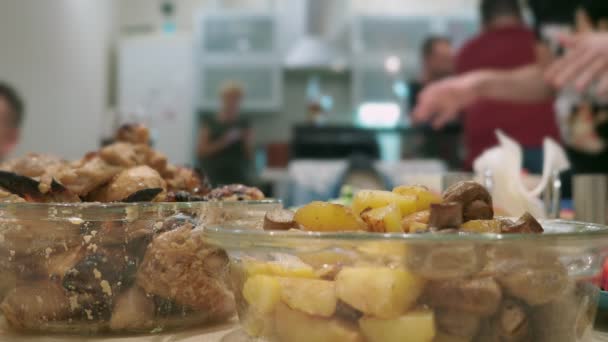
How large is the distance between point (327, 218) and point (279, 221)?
0.13 ft

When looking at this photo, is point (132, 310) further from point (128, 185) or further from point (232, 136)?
point (232, 136)

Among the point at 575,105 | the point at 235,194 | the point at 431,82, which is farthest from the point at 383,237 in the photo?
the point at 431,82

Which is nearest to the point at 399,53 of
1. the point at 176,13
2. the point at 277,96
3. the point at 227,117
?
the point at 277,96

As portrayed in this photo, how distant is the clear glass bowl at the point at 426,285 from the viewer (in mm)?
421

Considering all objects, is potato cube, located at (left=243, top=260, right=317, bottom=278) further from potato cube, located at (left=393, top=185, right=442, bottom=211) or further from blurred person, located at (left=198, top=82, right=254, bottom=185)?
blurred person, located at (left=198, top=82, right=254, bottom=185)

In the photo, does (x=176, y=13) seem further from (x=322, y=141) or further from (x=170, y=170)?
(x=170, y=170)

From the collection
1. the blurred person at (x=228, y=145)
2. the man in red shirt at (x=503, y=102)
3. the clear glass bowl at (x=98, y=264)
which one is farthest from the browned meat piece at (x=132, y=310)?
the blurred person at (x=228, y=145)

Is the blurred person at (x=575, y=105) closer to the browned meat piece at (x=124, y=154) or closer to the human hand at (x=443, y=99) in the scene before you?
the human hand at (x=443, y=99)

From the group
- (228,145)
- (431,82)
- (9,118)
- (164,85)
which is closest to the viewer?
(9,118)

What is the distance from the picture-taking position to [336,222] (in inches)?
19.7

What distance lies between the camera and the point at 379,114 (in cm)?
564

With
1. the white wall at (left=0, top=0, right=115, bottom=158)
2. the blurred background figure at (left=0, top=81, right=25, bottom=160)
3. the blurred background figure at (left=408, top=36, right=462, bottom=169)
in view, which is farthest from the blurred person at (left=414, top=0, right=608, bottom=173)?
the white wall at (left=0, top=0, right=115, bottom=158)

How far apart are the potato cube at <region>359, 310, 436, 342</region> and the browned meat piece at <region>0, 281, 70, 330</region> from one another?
0.30 metres

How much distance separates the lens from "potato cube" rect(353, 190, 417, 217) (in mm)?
540
